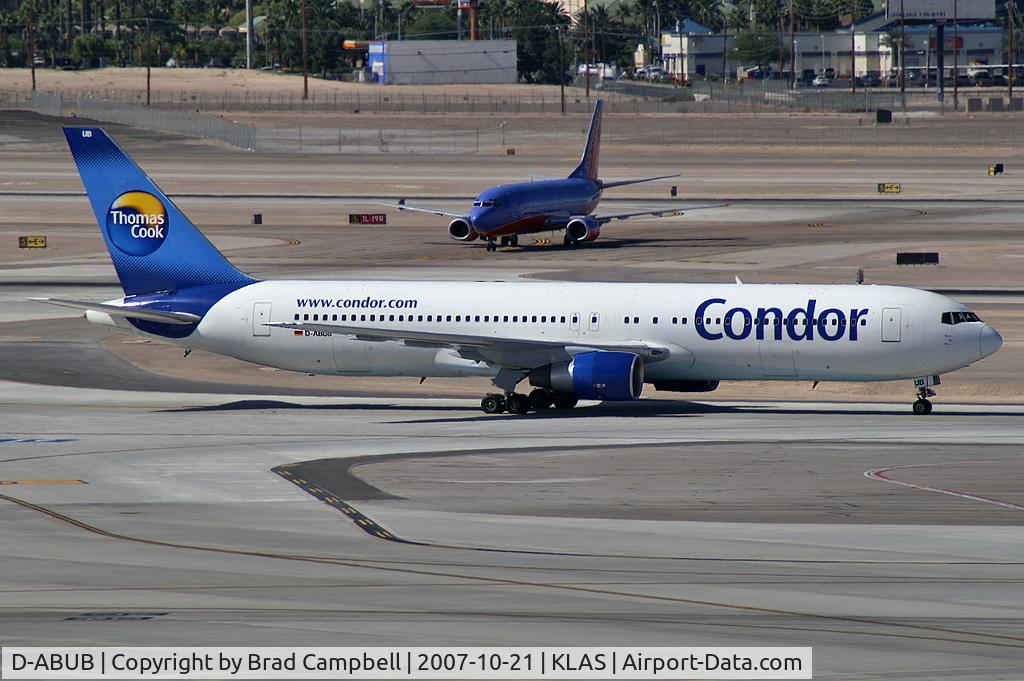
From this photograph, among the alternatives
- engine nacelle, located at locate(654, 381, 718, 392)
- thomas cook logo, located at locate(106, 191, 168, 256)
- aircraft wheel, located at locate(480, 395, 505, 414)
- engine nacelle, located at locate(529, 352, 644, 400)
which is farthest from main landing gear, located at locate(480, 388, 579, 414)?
thomas cook logo, located at locate(106, 191, 168, 256)

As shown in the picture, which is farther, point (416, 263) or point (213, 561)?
point (416, 263)

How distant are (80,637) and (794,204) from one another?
112 metres

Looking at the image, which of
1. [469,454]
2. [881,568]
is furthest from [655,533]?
[469,454]

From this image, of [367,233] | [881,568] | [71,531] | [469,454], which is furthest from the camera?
[367,233]

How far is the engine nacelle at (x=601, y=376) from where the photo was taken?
167ft

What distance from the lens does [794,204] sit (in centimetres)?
13088

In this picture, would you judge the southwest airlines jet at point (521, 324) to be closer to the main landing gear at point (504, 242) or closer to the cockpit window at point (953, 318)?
the cockpit window at point (953, 318)

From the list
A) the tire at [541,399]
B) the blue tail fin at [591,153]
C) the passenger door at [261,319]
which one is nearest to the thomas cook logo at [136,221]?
the passenger door at [261,319]

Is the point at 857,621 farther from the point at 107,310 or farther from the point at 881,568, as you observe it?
the point at 107,310
